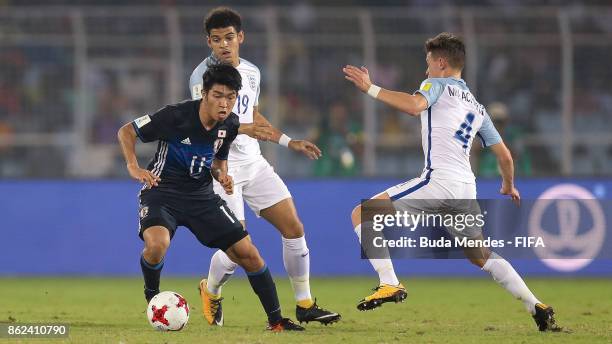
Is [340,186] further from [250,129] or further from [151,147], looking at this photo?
[250,129]

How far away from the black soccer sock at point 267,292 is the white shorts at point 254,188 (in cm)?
83

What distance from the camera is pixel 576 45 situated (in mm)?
15188

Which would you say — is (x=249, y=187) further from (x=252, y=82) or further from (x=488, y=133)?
(x=488, y=133)

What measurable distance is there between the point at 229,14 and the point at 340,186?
5541 mm

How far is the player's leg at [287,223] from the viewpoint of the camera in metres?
8.59

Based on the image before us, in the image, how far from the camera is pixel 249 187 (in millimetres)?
8812

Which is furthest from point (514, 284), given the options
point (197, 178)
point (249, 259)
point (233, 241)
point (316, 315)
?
point (197, 178)

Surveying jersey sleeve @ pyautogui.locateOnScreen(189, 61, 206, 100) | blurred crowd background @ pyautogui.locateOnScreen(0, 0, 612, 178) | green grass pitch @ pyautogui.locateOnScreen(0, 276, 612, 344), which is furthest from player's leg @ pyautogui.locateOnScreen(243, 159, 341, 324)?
blurred crowd background @ pyautogui.locateOnScreen(0, 0, 612, 178)

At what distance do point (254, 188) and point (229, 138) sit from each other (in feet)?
2.49

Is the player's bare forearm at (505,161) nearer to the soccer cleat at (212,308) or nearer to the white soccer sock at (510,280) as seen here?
the white soccer sock at (510,280)

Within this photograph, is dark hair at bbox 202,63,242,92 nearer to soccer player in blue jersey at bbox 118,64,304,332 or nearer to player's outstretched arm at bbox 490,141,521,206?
soccer player in blue jersey at bbox 118,64,304,332

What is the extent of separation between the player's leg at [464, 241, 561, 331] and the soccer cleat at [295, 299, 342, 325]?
1.04 meters

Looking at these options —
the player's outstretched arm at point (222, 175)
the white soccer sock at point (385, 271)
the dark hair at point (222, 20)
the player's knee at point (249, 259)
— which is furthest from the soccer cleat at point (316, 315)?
the dark hair at point (222, 20)

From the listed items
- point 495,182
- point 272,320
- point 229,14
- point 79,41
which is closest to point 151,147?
point 79,41
